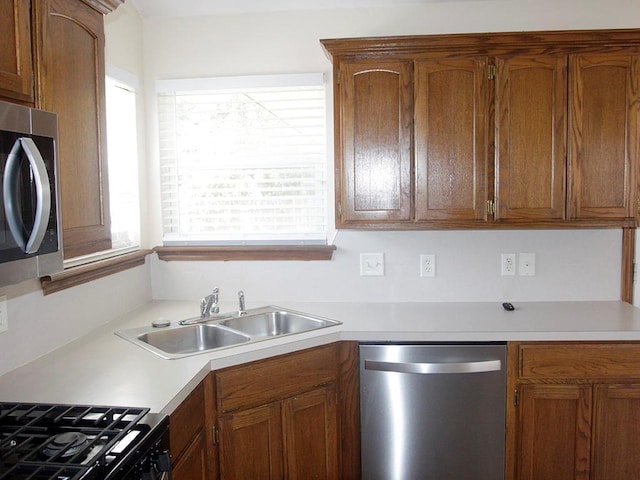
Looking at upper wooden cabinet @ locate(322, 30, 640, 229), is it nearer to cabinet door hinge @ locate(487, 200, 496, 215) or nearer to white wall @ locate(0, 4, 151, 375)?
cabinet door hinge @ locate(487, 200, 496, 215)

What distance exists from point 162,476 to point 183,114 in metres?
2.00

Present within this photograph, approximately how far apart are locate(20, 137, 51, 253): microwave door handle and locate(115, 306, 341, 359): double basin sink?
899 mm

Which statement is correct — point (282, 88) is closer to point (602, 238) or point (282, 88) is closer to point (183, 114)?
point (183, 114)

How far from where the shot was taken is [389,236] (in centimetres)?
289

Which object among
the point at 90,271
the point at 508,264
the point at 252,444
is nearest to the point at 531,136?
the point at 508,264

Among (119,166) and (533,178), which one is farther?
(119,166)

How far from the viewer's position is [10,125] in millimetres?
1274

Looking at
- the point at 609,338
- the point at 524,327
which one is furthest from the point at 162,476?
the point at 609,338

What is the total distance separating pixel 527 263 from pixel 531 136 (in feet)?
2.26

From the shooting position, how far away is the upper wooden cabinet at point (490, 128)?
2482 millimetres

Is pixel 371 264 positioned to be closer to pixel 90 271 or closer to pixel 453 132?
pixel 453 132

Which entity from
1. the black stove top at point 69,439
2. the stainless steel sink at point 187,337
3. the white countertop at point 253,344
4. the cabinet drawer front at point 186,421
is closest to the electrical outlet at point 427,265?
the white countertop at point 253,344

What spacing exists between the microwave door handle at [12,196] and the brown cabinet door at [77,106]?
271mm

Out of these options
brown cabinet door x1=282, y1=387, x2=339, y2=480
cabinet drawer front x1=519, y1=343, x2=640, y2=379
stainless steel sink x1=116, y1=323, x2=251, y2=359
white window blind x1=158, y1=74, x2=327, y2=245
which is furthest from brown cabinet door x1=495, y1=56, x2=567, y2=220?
stainless steel sink x1=116, y1=323, x2=251, y2=359
